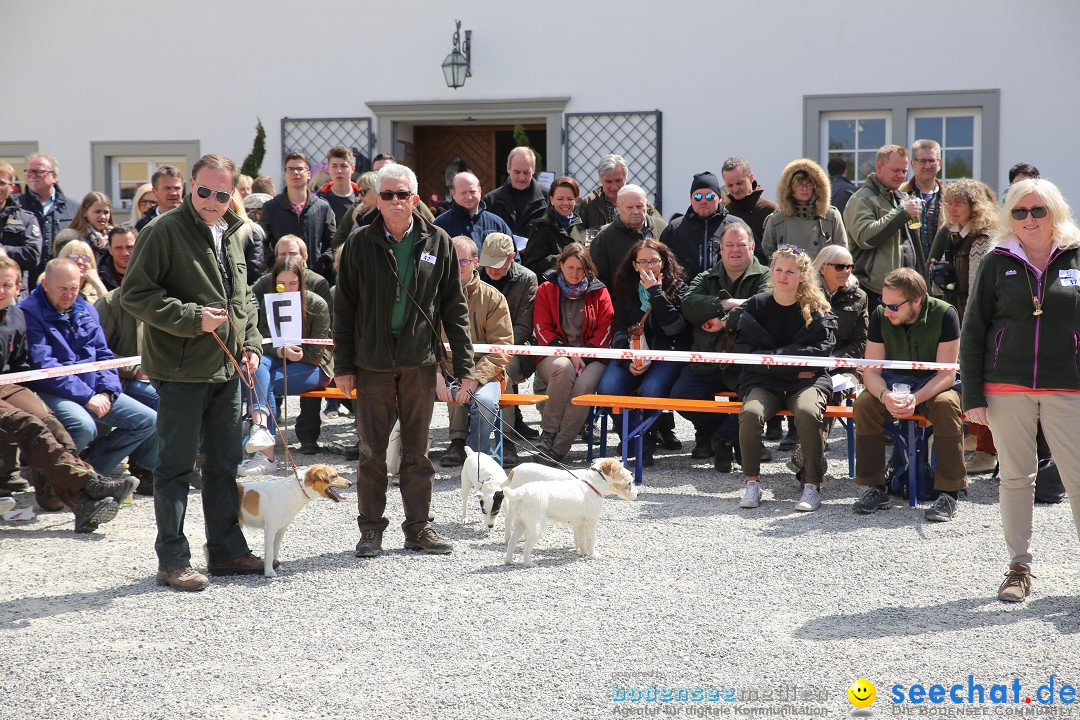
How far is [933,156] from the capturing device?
364 inches

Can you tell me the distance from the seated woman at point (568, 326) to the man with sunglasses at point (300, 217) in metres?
2.26

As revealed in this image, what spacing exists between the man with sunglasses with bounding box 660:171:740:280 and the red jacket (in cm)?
72

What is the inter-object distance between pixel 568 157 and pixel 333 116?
10.1 ft

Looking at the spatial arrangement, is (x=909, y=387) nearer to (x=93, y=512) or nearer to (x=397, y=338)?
(x=397, y=338)

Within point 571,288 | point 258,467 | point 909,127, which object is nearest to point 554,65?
point 909,127

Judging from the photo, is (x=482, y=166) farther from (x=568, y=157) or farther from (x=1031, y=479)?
(x=1031, y=479)

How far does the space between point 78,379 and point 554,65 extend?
8586mm

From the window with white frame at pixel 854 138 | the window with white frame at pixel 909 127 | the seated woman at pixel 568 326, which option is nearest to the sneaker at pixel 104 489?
the seated woman at pixel 568 326

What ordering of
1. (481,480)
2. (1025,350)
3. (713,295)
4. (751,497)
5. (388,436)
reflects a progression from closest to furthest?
1. (1025,350)
2. (388,436)
3. (481,480)
4. (751,497)
5. (713,295)

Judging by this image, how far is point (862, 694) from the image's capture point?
3.99 meters

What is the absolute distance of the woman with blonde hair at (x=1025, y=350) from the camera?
16.6 feet

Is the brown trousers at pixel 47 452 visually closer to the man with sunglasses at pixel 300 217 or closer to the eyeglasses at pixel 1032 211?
the man with sunglasses at pixel 300 217

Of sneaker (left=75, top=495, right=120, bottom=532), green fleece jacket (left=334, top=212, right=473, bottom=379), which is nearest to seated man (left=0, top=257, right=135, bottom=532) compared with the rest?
sneaker (left=75, top=495, right=120, bottom=532)

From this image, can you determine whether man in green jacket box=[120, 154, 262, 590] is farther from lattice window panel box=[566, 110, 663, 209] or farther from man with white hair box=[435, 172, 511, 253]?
lattice window panel box=[566, 110, 663, 209]
